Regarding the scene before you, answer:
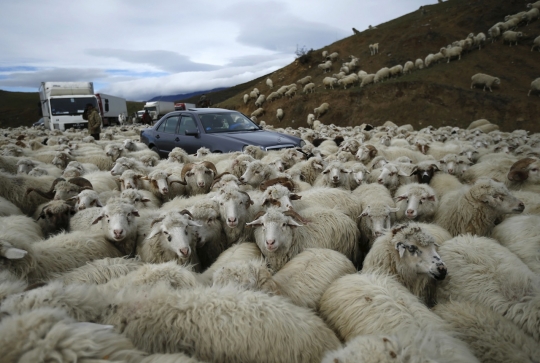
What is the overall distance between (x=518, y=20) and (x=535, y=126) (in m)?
16.7

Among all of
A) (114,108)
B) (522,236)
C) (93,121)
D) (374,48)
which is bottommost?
(522,236)

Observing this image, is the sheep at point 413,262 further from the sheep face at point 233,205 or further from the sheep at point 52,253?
the sheep at point 52,253

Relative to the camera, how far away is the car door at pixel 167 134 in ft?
33.0

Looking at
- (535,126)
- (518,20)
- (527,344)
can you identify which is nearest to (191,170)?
(527,344)

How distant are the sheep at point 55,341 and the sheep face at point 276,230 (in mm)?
2183

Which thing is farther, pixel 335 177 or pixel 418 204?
pixel 335 177

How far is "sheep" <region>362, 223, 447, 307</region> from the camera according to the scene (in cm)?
334

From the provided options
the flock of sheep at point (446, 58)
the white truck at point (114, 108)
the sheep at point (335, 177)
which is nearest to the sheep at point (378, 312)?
the sheep at point (335, 177)

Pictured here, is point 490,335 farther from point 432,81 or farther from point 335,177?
point 432,81

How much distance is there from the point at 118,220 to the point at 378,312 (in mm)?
3150

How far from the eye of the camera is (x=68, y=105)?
18531mm

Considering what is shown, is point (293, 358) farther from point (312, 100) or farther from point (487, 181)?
point (312, 100)

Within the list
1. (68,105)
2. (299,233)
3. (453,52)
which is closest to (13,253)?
(299,233)

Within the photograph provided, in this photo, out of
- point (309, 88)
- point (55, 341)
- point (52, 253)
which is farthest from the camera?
point (309, 88)
